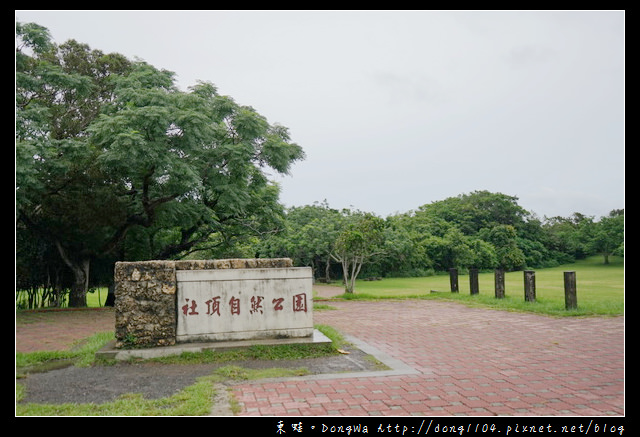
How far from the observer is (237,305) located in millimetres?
7227

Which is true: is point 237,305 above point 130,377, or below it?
above

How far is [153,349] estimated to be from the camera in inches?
264

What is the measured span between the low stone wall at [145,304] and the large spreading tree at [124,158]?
13.8 feet

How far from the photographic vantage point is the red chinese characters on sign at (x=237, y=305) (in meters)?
7.05

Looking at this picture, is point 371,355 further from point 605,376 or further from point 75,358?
point 75,358

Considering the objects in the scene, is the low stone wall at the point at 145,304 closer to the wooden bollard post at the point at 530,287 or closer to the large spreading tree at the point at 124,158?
the large spreading tree at the point at 124,158

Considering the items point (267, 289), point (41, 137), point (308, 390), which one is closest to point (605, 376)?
point (308, 390)

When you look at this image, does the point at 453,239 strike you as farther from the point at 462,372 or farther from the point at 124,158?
the point at 462,372

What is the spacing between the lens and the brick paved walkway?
442 cm

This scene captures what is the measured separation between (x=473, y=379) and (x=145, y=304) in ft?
14.5

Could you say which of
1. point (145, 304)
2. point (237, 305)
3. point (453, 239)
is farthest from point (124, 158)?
point (453, 239)

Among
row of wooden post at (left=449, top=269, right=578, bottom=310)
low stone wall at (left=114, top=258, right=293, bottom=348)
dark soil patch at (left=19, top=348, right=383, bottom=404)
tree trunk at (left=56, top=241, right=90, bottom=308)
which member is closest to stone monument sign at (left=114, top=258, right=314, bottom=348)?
low stone wall at (left=114, top=258, right=293, bottom=348)

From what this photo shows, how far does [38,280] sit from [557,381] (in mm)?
14867

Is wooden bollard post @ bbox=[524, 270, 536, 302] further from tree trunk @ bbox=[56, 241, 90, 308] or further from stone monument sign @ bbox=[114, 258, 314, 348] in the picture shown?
tree trunk @ bbox=[56, 241, 90, 308]
